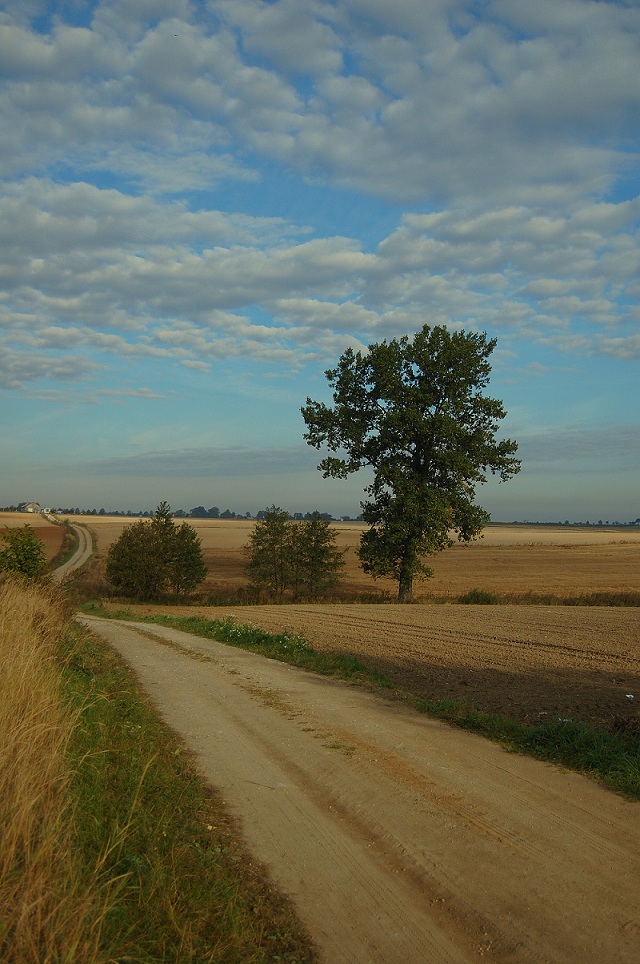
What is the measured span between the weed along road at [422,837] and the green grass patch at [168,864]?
212mm

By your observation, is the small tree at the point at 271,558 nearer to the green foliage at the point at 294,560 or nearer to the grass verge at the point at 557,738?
the green foliage at the point at 294,560

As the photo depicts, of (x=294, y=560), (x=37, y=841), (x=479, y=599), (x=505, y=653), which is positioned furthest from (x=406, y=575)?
(x=37, y=841)

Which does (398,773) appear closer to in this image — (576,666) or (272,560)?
(576,666)

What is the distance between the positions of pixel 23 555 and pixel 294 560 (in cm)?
2904

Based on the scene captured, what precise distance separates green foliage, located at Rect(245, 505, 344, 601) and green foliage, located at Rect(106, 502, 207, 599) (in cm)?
459

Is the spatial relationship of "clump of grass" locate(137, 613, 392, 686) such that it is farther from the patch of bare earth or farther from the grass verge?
A: the patch of bare earth

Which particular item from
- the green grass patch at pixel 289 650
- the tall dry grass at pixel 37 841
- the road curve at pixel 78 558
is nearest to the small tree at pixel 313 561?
the road curve at pixel 78 558

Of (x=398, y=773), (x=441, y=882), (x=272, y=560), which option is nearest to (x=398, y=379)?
(x=272, y=560)

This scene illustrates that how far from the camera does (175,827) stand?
18.8 ft

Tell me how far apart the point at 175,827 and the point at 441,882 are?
220 cm

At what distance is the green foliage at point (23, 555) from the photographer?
62.8ft

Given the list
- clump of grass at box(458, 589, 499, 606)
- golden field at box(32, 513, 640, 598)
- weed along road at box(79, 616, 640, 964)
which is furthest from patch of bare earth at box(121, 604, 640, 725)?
golden field at box(32, 513, 640, 598)

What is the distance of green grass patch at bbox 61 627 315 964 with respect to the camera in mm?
4105

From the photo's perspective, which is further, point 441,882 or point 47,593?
point 47,593
